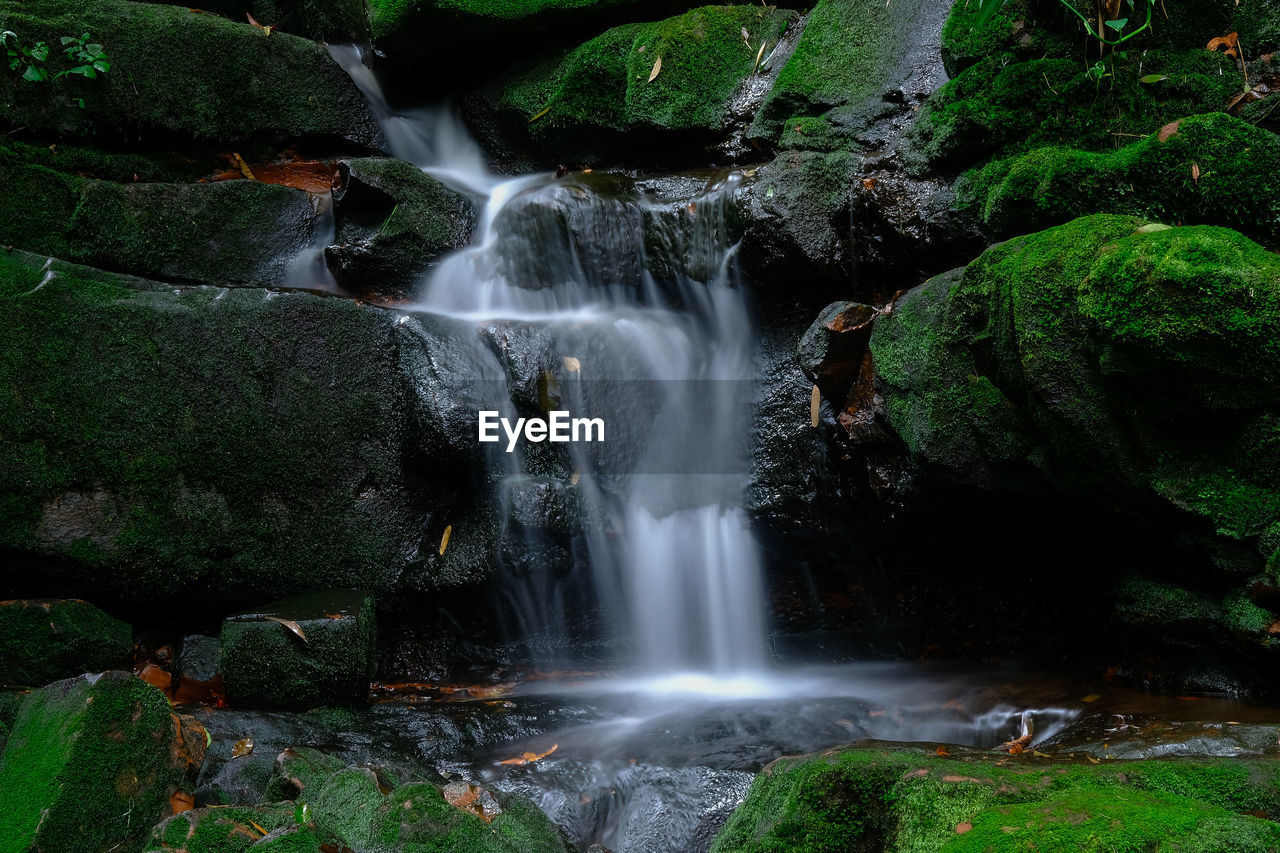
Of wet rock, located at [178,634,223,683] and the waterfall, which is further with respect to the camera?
the waterfall

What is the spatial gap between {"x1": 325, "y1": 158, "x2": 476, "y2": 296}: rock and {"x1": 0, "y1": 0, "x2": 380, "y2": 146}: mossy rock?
58.1 inches

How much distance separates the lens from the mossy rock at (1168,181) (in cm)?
351

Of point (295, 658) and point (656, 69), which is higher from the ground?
point (656, 69)

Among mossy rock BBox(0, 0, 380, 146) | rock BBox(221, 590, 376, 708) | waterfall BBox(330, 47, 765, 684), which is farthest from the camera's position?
mossy rock BBox(0, 0, 380, 146)

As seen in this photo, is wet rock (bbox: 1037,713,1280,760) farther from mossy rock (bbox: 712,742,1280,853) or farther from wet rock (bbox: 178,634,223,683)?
wet rock (bbox: 178,634,223,683)

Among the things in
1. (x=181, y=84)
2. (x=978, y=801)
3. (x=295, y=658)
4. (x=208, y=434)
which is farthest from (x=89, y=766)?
(x=181, y=84)

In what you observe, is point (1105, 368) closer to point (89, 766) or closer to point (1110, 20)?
point (1110, 20)

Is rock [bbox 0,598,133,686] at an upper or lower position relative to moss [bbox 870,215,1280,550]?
lower

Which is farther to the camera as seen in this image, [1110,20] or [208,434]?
[208,434]

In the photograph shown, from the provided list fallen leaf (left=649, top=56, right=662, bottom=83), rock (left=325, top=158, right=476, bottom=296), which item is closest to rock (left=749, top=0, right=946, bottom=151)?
fallen leaf (left=649, top=56, right=662, bottom=83)

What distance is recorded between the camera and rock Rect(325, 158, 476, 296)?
20.6 ft

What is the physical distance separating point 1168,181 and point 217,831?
4501 millimetres

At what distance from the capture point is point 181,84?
684 centimetres

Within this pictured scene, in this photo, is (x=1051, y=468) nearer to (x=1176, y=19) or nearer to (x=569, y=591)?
(x=1176, y=19)
